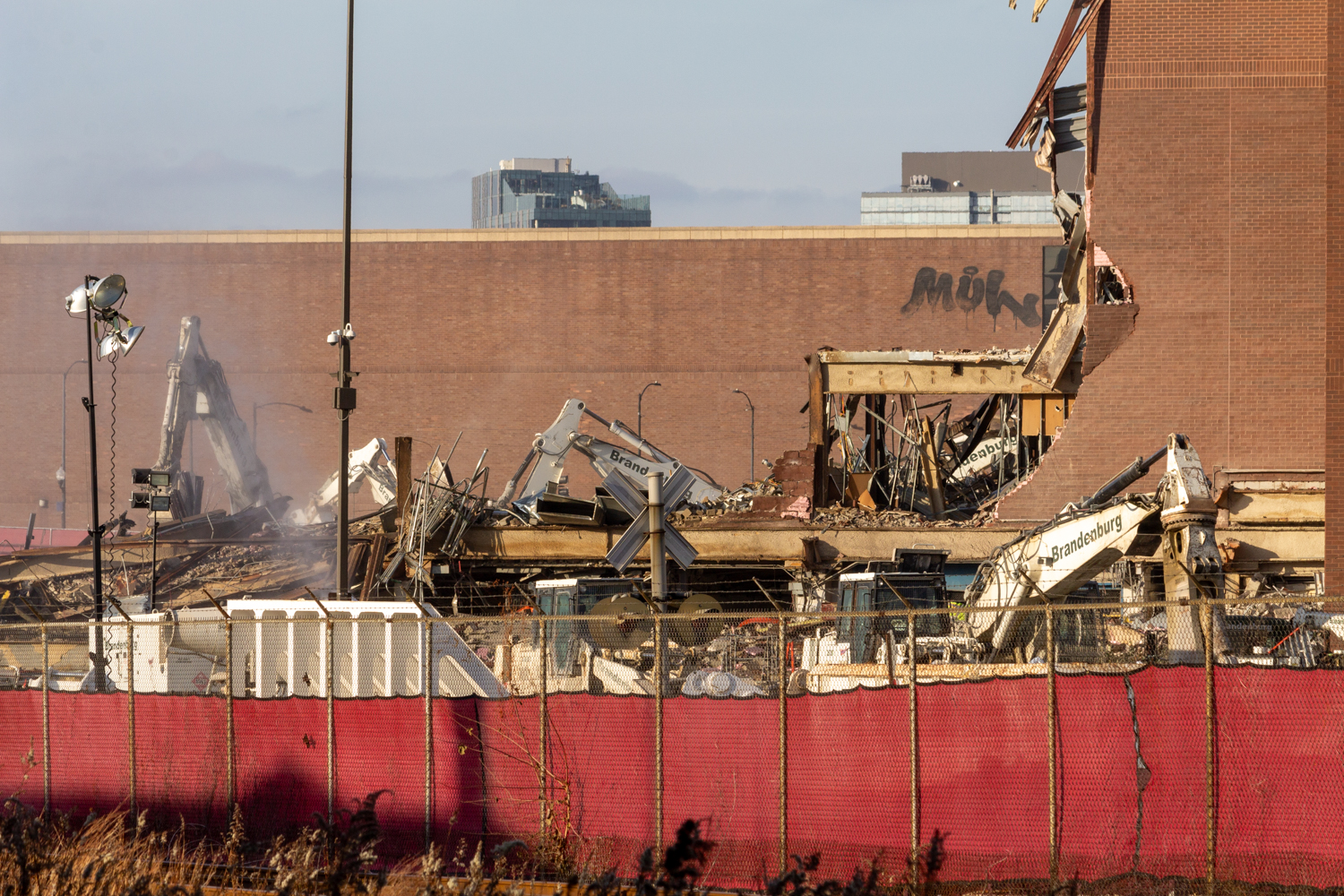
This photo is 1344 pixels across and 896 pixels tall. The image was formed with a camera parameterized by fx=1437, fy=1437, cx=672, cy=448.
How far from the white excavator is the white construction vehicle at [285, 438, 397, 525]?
22.5 metres

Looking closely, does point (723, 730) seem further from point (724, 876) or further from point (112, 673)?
point (112, 673)

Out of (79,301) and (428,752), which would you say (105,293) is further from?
(428,752)

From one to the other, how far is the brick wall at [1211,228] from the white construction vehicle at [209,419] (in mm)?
21439

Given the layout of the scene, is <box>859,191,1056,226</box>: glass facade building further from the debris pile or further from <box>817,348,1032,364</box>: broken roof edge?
the debris pile

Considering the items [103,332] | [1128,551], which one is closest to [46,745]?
[103,332]

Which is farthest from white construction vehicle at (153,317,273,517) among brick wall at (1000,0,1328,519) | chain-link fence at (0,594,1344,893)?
chain-link fence at (0,594,1344,893)

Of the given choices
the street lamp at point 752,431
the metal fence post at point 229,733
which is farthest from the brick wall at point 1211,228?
the street lamp at point 752,431

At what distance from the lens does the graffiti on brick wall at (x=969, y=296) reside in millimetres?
64000

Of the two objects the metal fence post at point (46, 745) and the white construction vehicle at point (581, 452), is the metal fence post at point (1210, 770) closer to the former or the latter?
the metal fence post at point (46, 745)

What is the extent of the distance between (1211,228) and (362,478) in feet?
72.5

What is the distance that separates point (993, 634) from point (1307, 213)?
1612cm

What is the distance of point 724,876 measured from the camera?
12.0 m

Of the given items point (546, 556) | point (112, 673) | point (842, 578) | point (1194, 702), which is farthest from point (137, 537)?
point (1194, 702)

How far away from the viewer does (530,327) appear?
213 ft
